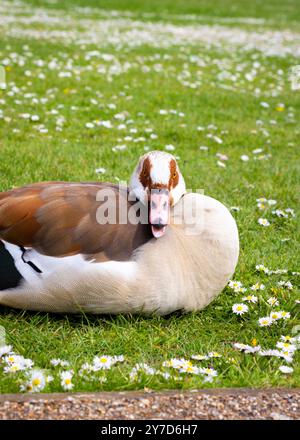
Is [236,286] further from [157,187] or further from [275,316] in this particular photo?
[157,187]

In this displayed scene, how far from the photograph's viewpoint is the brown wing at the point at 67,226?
3.78m

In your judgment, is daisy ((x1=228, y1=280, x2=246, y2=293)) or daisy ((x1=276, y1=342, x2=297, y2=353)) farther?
daisy ((x1=228, y1=280, x2=246, y2=293))

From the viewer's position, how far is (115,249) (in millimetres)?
3781

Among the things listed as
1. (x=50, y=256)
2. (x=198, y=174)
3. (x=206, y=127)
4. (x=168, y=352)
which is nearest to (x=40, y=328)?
(x=50, y=256)

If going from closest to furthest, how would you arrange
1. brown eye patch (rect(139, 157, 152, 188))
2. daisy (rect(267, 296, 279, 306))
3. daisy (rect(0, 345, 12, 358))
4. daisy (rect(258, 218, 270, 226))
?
1. daisy (rect(0, 345, 12, 358))
2. brown eye patch (rect(139, 157, 152, 188))
3. daisy (rect(267, 296, 279, 306))
4. daisy (rect(258, 218, 270, 226))

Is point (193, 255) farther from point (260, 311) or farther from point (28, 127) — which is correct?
point (28, 127)

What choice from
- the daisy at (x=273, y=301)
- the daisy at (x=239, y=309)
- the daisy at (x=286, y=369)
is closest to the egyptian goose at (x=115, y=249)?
the daisy at (x=239, y=309)

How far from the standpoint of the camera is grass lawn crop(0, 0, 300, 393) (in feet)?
12.0

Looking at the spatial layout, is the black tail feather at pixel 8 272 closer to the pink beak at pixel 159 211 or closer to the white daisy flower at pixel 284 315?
the pink beak at pixel 159 211

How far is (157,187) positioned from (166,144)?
389 centimetres

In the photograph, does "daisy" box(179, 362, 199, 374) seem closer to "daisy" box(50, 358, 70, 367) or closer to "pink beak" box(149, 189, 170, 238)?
"daisy" box(50, 358, 70, 367)

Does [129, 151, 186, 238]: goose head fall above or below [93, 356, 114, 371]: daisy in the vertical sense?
above

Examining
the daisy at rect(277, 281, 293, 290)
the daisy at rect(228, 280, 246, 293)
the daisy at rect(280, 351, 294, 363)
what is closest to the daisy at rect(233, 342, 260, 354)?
the daisy at rect(280, 351, 294, 363)

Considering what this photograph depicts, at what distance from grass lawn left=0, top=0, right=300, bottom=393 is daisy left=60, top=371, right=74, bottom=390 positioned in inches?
1.4
